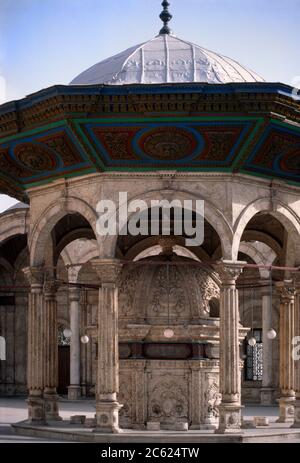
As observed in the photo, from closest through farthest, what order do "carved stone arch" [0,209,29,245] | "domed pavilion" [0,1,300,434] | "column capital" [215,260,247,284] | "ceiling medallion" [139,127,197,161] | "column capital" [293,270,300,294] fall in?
"domed pavilion" [0,1,300,434]
"ceiling medallion" [139,127,197,161]
"column capital" [215,260,247,284]
"column capital" [293,270,300,294]
"carved stone arch" [0,209,29,245]

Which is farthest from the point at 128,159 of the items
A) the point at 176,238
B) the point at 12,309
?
the point at 12,309

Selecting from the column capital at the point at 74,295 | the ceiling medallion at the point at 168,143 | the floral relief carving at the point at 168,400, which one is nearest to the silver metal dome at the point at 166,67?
the ceiling medallion at the point at 168,143

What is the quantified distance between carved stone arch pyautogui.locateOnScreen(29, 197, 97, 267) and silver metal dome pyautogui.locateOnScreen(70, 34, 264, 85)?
2133 mm

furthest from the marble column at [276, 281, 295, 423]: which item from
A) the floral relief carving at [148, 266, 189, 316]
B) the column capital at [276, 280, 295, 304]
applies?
the floral relief carving at [148, 266, 189, 316]

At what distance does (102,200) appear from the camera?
1628 centimetres

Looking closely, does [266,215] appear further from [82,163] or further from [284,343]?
[82,163]

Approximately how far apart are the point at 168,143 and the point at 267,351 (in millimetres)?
12575

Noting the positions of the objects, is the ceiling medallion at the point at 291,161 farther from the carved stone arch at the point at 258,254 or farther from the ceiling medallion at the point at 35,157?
the carved stone arch at the point at 258,254

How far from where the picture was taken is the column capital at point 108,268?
16.0m

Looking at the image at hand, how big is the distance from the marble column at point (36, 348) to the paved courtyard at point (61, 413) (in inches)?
24.0

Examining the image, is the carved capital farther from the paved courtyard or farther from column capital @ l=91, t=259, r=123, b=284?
the paved courtyard

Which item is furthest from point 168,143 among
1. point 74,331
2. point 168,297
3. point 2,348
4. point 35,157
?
point 2,348

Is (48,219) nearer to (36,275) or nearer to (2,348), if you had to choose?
(36,275)

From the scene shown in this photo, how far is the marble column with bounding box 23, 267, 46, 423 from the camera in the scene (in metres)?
17.6
